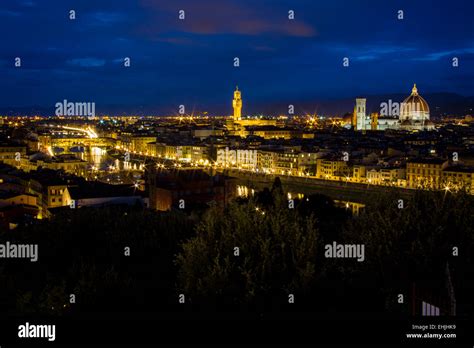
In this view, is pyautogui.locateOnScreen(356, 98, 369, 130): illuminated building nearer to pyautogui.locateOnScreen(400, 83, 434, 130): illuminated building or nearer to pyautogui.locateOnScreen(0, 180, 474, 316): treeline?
pyautogui.locateOnScreen(400, 83, 434, 130): illuminated building

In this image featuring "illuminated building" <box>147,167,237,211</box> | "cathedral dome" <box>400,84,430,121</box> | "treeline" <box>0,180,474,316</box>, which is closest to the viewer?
"treeline" <box>0,180,474,316</box>

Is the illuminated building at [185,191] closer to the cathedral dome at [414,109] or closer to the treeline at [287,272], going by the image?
the treeline at [287,272]

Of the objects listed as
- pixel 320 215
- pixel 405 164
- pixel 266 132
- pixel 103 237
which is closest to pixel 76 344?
pixel 103 237

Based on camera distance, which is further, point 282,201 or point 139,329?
point 282,201

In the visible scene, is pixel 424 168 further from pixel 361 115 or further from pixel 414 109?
pixel 414 109

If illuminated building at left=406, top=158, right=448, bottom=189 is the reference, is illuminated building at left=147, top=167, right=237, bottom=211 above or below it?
below

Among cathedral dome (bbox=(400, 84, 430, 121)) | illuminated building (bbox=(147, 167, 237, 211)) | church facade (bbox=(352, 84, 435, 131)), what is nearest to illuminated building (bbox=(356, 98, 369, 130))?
church facade (bbox=(352, 84, 435, 131))

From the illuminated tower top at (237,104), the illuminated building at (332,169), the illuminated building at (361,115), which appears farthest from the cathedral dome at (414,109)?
the illuminated building at (332,169)

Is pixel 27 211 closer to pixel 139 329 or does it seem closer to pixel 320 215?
pixel 320 215

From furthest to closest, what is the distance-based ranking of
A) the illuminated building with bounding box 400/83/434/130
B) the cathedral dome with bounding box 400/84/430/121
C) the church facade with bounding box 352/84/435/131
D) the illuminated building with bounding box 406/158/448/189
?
the cathedral dome with bounding box 400/84/430/121 → the church facade with bounding box 352/84/435/131 → the illuminated building with bounding box 400/83/434/130 → the illuminated building with bounding box 406/158/448/189
